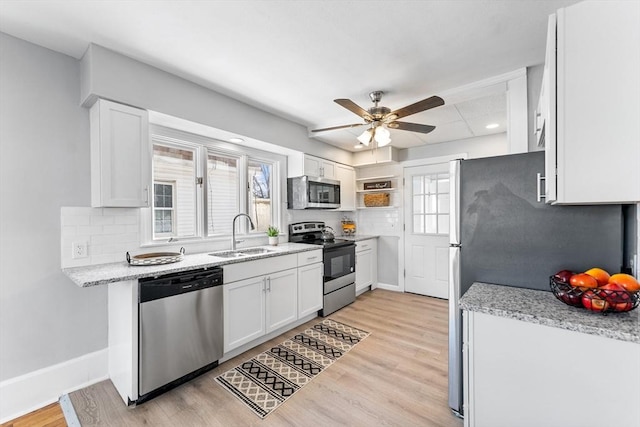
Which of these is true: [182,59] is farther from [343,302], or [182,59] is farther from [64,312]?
[343,302]

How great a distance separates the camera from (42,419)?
1789mm

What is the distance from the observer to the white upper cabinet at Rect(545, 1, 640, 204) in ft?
3.48

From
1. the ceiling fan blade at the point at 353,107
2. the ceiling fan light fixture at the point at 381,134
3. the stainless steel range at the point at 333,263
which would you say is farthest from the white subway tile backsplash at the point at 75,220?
the ceiling fan light fixture at the point at 381,134

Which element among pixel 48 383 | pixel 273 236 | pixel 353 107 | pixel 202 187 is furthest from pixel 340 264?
pixel 48 383

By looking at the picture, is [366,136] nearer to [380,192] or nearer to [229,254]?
[229,254]

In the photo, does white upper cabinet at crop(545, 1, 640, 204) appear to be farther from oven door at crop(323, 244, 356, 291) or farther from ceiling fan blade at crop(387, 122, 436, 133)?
oven door at crop(323, 244, 356, 291)

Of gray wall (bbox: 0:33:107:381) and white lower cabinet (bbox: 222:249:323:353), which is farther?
white lower cabinet (bbox: 222:249:323:353)

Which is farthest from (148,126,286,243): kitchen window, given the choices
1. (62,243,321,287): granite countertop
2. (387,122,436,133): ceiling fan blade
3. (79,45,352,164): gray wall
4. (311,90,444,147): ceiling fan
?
(387,122,436,133): ceiling fan blade

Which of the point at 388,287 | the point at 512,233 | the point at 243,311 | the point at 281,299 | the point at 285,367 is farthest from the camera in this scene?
the point at 388,287

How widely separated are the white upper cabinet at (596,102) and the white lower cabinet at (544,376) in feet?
1.97

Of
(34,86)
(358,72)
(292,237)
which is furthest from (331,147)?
(34,86)

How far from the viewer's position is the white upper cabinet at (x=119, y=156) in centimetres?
203

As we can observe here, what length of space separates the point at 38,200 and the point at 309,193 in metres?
2.60

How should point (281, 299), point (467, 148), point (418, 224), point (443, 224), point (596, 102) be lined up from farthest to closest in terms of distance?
point (418, 224) < point (443, 224) < point (467, 148) < point (281, 299) < point (596, 102)
